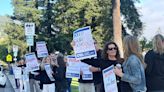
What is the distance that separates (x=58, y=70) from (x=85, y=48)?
4.64 metres

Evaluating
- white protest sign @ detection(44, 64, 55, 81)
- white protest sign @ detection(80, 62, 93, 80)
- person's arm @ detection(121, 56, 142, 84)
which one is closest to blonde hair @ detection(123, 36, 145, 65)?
person's arm @ detection(121, 56, 142, 84)

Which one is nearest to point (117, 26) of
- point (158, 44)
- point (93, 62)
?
point (93, 62)

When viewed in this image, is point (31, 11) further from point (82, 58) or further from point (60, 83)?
point (82, 58)

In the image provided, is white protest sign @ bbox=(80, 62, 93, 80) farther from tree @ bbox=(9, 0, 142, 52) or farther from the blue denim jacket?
tree @ bbox=(9, 0, 142, 52)

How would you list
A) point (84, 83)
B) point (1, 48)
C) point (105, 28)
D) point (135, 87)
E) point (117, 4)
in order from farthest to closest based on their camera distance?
point (1, 48)
point (105, 28)
point (117, 4)
point (84, 83)
point (135, 87)

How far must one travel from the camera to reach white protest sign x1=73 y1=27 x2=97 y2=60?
7926 mm

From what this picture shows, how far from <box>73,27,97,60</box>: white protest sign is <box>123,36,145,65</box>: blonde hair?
1.13 m

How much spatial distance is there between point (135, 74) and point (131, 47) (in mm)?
431

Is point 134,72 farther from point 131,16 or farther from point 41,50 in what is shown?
point 131,16

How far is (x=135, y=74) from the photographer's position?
671cm

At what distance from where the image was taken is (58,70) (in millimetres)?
12531

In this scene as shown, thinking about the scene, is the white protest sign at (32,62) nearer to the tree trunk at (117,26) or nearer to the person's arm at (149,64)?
the tree trunk at (117,26)

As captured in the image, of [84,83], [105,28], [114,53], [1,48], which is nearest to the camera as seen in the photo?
[114,53]

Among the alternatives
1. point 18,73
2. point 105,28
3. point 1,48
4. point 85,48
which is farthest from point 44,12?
point 85,48
